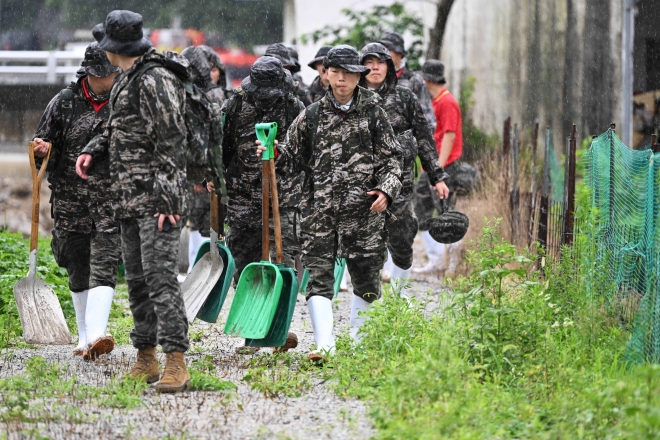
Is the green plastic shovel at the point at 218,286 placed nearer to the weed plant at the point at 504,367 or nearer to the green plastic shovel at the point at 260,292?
the green plastic shovel at the point at 260,292

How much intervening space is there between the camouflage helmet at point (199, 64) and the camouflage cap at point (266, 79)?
104 inches

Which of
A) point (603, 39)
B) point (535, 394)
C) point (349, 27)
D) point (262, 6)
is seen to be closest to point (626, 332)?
point (535, 394)

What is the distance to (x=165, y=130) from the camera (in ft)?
19.7

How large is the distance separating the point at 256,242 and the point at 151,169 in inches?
74.0

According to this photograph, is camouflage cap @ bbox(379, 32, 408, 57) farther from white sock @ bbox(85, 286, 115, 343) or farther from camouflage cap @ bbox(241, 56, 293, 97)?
white sock @ bbox(85, 286, 115, 343)

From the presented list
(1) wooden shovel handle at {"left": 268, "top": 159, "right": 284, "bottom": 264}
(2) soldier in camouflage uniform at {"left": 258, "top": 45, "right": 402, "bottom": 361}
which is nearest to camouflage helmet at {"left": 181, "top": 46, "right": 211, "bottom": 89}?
(1) wooden shovel handle at {"left": 268, "top": 159, "right": 284, "bottom": 264}

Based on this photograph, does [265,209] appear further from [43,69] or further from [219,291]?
[43,69]

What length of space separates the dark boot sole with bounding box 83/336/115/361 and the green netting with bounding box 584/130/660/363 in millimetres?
2963

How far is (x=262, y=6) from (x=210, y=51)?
91.9ft

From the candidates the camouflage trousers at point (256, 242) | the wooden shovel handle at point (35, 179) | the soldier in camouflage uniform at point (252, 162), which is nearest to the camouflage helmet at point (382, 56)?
the soldier in camouflage uniform at point (252, 162)

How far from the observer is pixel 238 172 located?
7.80 meters

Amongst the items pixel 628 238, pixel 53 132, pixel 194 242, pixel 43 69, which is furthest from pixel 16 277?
pixel 43 69

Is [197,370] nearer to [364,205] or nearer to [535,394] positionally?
[364,205]

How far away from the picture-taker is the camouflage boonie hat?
7.21 m
